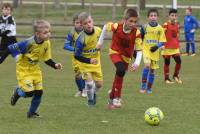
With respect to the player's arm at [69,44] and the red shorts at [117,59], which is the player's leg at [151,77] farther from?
the red shorts at [117,59]

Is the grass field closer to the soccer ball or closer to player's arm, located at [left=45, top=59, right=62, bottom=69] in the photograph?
the soccer ball

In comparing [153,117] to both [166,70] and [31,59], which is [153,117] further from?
[166,70]

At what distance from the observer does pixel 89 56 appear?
36.3ft

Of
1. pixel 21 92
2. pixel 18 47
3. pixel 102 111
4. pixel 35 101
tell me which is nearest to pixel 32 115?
A: pixel 35 101

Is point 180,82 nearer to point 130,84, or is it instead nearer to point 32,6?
point 130,84

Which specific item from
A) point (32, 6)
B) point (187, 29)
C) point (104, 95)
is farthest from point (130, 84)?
point (32, 6)

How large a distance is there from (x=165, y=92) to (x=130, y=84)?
73.2 inches

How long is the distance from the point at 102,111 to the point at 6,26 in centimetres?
741

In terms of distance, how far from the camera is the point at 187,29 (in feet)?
84.6

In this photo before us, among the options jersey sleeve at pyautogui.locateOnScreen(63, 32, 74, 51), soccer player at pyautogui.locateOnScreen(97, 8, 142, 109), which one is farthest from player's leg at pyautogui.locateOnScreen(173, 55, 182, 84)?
soccer player at pyautogui.locateOnScreen(97, 8, 142, 109)

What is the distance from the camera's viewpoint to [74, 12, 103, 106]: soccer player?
34.9 ft

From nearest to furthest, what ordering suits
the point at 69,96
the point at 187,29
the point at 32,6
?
the point at 69,96 → the point at 187,29 → the point at 32,6

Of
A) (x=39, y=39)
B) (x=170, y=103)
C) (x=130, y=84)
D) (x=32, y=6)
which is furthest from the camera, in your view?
(x=32, y=6)

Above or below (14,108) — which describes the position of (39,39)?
above
